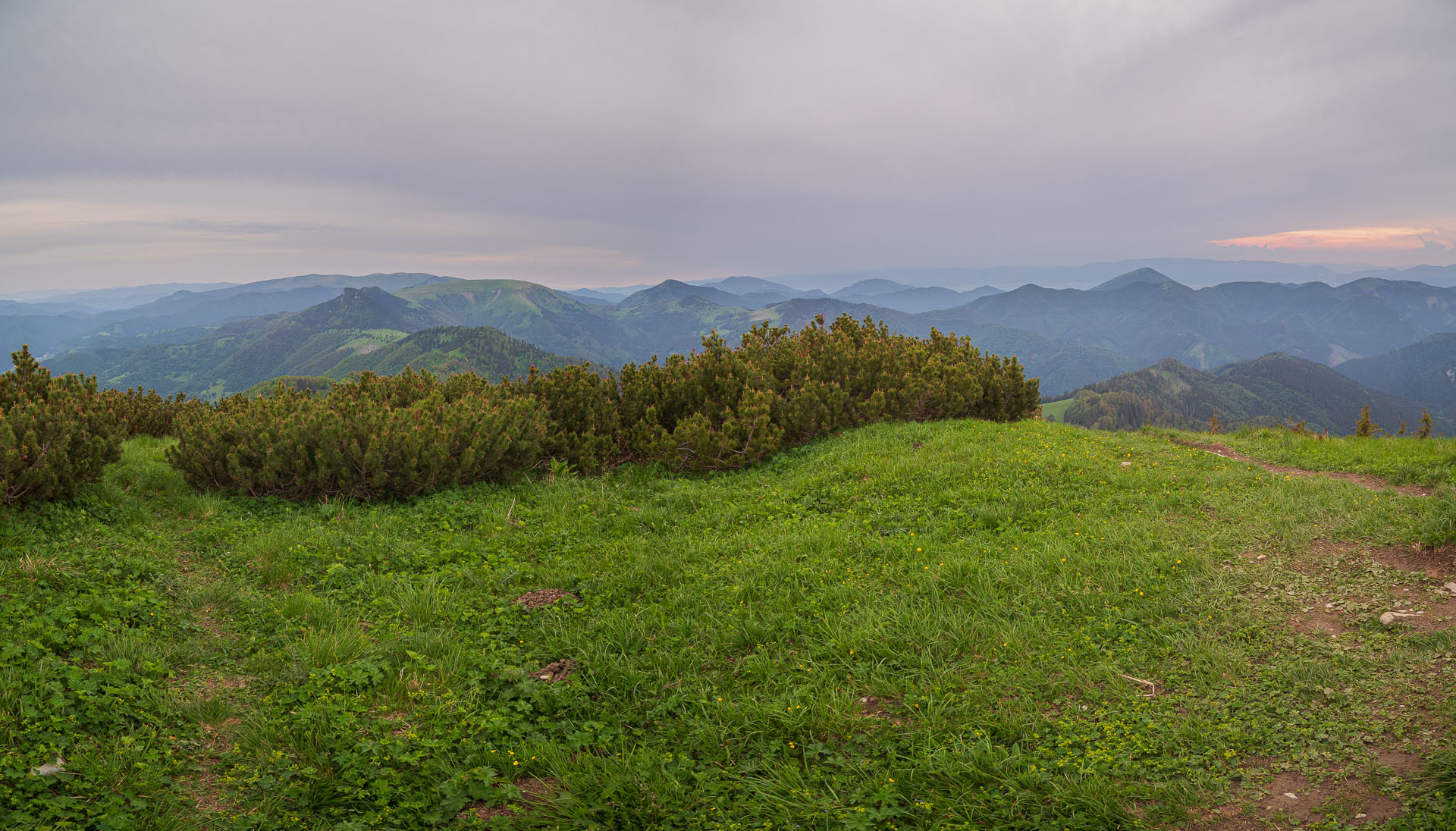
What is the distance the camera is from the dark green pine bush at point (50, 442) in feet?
22.7

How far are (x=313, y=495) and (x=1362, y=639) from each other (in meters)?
11.6

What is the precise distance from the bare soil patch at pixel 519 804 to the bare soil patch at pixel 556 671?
1.05 meters

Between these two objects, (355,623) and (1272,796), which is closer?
(1272,796)

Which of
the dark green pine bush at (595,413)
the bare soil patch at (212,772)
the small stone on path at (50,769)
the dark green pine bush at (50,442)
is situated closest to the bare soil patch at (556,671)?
the bare soil patch at (212,772)

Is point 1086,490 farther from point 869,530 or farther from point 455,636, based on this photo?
point 455,636

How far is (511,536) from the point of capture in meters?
7.90

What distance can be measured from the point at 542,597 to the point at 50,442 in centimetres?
609

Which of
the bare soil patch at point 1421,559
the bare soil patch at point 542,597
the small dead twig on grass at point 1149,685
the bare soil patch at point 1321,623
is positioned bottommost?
the bare soil patch at point 542,597

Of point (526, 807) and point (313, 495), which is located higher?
point (313, 495)

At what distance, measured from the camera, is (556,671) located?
5.25 metres

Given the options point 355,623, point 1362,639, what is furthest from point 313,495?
point 1362,639

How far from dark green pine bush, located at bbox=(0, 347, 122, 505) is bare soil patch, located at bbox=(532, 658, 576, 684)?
248 inches

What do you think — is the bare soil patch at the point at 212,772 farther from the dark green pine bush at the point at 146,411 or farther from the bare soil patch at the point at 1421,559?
the dark green pine bush at the point at 146,411

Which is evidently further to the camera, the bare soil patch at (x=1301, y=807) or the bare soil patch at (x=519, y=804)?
the bare soil patch at (x=519, y=804)
